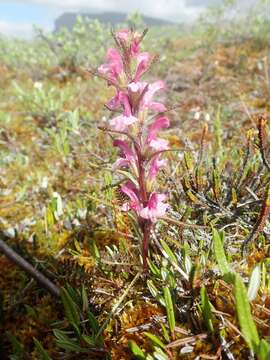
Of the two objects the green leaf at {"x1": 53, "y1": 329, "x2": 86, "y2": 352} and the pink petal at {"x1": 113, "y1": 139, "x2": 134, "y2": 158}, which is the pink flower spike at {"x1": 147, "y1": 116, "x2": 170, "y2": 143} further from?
the green leaf at {"x1": 53, "y1": 329, "x2": 86, "y2": 352}

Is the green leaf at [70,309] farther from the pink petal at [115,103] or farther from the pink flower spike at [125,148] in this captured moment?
the pink petal at [115,103]

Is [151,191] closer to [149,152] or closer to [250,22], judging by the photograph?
[149,152]

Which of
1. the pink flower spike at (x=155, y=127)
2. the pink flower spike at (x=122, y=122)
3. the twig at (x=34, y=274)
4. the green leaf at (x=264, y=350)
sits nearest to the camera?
the green leaf at (x=264, y=350)

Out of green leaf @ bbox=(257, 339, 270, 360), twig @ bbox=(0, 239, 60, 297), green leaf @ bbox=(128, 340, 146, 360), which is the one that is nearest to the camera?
green leaf @ bbox=(257, 339, 270, 360)

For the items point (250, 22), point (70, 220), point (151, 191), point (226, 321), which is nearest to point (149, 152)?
point (151, 191)

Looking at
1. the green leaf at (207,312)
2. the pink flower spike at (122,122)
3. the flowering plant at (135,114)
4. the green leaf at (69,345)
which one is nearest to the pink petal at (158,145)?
the flowering plant at (135,114)

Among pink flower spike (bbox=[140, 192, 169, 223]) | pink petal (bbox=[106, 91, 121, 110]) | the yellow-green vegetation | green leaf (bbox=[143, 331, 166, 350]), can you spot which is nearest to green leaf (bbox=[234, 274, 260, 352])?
the yellow-green vegetation

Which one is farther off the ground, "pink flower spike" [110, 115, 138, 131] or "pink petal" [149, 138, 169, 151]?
"pink flower spike" [110, 115, 138, 131]
